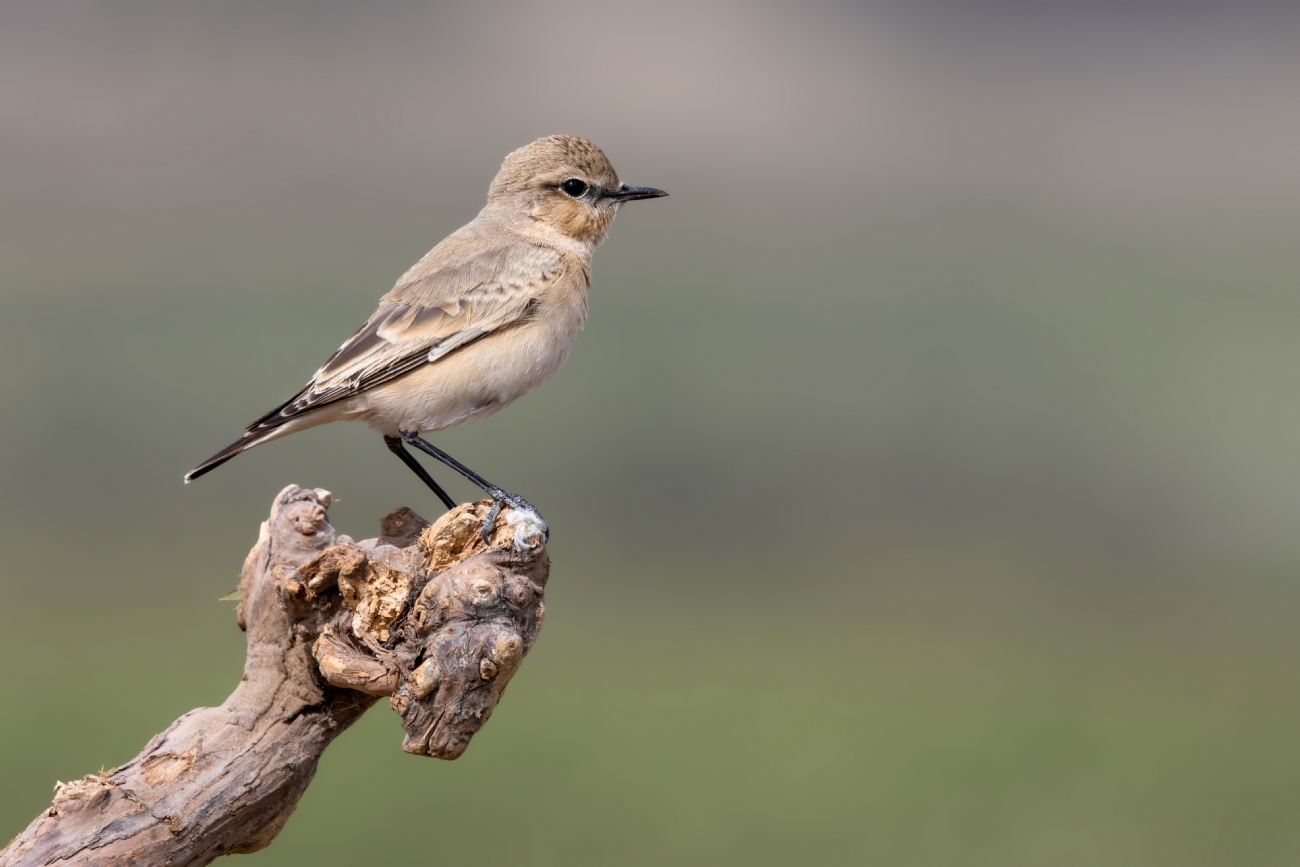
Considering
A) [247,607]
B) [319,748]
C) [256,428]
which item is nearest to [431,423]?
[256,428]

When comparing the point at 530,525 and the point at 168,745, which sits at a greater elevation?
the point at 530,525

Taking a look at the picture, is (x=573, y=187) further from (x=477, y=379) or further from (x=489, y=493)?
(x=489, y=493)

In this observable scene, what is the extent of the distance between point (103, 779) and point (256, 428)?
74.7 inches

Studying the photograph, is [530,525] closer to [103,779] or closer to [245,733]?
[245,733]

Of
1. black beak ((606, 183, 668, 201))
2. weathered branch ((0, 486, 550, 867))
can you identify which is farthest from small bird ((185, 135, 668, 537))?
weathered branch ((0, 486, 550, 867))

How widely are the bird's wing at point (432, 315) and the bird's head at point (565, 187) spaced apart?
0.41m

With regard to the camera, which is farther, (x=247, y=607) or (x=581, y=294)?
(x=581, y=294)

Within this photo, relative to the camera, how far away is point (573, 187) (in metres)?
7.18

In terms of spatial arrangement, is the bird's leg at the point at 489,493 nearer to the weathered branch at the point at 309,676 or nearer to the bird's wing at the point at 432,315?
the weathered branch at the point at 309,676

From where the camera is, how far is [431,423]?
6.50 m

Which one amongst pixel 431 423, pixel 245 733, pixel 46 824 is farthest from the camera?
pixel 431 423

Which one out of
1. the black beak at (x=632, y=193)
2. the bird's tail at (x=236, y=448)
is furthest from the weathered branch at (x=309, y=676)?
the black beak at (x=632, y=193)

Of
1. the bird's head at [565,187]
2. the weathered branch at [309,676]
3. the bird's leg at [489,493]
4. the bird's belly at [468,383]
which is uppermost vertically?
the bird's head at [565,187]

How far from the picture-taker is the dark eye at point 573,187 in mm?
7168
